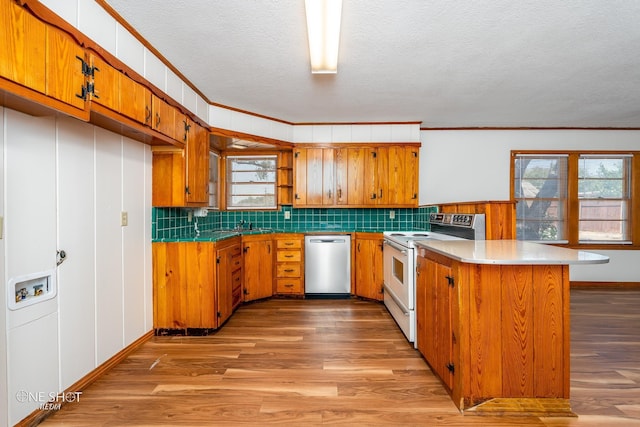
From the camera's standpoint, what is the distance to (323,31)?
6.10 feet

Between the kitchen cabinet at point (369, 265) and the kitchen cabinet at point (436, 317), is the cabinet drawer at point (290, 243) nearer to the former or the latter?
the kitchen cabinet at point (369, 265)

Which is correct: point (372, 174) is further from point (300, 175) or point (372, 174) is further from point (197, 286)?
point (197, 286)

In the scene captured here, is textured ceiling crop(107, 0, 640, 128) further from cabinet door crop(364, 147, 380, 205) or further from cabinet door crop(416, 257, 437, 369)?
cabinet door crop(416, 257, 437, 369)

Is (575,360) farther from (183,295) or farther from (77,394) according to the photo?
(77,394)

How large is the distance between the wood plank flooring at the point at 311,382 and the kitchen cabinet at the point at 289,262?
0.89 metres

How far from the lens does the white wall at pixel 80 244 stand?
147 centimetres

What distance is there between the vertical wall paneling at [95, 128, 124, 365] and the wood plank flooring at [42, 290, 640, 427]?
257 mm

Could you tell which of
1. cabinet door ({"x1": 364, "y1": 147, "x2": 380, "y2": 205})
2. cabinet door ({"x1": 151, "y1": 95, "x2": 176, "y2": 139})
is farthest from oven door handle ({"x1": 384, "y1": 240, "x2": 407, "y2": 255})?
cabinet door ({"x1": 151, "y1": 95, "x2": 176, "y2": 139})

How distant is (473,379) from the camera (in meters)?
1.69

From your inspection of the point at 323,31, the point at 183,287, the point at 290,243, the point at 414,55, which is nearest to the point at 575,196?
the point at 414,55

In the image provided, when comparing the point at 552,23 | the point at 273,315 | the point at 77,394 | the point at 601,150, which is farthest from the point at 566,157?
the point at 77,394

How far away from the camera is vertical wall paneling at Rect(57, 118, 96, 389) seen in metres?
1.77

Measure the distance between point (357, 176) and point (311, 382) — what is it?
8.93 feet

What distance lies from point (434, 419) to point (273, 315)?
1.99 m
